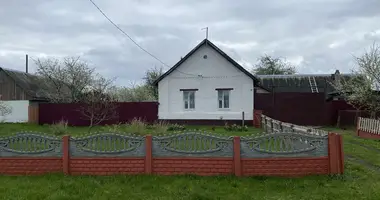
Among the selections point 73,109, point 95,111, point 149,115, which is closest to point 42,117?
point 73,109

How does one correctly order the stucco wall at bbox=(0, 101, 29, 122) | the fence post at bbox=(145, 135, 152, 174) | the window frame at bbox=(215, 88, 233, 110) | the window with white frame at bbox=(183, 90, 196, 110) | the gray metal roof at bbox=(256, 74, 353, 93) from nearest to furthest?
the fence post at bbox=(145, 135, 152, 174), the window frame at bbox=(215, 88, 233, 110), the window with white frame at bbox=(183, 90, 196, 110), the stucco wall at bbox=(0, 101, 29, 122), the gray metal roof at bbox=(256, 74, 353, 93)

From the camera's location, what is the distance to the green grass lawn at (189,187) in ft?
21.4

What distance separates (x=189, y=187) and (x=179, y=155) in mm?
1013

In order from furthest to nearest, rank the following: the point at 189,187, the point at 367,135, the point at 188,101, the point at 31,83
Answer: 1. the point at 31,83
2. the point at 188,101
3. the point at 367,135
4. the point at 189,187

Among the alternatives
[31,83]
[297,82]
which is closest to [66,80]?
[31,83]

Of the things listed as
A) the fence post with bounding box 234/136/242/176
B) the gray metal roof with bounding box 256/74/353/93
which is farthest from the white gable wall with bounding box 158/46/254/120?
the fence post with bounding box 234/136/242/176

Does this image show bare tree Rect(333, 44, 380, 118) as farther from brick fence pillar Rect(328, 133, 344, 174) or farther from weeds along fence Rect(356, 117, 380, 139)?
brick fence pillar Rect(328, 133, 344, 174)

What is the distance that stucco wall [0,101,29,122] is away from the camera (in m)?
28.3

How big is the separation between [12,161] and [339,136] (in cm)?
725

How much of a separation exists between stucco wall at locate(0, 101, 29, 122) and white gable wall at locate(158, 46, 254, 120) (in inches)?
436

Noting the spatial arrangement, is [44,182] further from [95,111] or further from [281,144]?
[95,111]

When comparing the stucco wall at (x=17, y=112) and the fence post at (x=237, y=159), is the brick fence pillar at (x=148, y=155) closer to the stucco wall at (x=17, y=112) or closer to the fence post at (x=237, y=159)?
the fence post at (x=237, y=159)

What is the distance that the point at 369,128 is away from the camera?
17484 millimetres

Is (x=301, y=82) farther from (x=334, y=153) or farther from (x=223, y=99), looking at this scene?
(x=334, y=153)
